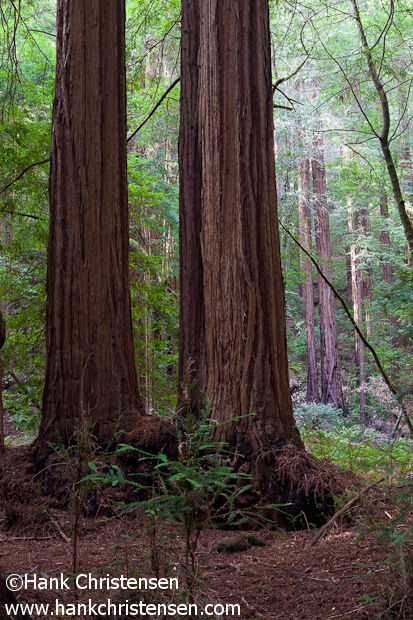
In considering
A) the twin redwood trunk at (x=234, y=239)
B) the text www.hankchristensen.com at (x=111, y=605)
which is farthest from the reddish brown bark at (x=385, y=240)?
the text www.hankchristensen.com at (x=111, y=605)

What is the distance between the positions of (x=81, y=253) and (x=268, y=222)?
1674mm

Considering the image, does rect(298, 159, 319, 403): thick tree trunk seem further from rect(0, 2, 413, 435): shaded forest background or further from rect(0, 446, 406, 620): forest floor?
rect(0, 446, 406, 620): forest floor

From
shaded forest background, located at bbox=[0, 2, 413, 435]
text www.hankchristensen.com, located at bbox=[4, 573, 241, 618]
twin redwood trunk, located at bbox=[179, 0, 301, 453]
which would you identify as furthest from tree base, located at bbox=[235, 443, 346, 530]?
text www.hankchristensen.com, located at bbox=[4, 573, 241, 618]

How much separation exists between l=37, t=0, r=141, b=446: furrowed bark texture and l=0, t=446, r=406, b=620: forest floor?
0.87 m

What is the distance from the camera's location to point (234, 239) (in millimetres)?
5008

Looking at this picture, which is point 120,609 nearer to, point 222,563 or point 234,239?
point 222,563

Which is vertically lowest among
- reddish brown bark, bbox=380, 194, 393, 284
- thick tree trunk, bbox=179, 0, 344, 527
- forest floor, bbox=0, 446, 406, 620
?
forest floor, bbox=0, 446, 406, 620

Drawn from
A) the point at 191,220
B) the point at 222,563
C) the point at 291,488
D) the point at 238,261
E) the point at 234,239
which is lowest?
the point at 222,563

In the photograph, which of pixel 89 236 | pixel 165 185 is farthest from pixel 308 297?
pixel 89 236

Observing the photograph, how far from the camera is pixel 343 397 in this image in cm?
2116

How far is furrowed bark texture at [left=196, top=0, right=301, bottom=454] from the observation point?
4.79 metres

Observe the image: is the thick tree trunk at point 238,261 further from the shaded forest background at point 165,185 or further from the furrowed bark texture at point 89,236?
the shaded forest background at point 165,185

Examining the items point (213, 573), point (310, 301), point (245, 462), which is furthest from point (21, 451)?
point (310, 301)

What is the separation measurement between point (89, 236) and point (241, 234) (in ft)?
4.56
